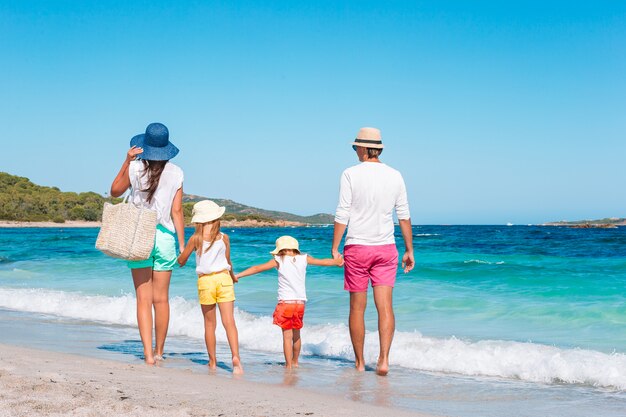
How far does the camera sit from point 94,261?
20.5m

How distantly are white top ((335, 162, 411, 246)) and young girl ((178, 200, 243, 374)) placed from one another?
98 cm

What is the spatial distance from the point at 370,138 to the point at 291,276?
1.37 metres

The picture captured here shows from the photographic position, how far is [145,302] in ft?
17.1

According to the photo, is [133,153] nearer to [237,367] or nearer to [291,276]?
[291,276]

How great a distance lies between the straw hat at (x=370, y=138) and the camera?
5383 mm

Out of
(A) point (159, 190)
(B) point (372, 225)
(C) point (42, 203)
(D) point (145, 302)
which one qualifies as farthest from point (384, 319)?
(C) point (42, 203)

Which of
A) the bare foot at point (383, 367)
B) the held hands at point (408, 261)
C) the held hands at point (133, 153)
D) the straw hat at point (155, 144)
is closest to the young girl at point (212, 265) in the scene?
the straw hat at point (155, 144)

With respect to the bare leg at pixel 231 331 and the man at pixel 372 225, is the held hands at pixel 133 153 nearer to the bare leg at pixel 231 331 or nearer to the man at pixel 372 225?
the bare leg at pixel 231 331

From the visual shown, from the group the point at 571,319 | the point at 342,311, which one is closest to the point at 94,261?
the point at 342,311

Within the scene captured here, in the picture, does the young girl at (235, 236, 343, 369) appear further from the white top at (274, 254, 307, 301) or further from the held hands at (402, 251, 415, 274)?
the held hands at (402, 251, 415, 274)

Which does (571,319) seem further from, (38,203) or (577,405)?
(38,203)

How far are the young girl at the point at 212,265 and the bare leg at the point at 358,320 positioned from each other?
100 centimetres

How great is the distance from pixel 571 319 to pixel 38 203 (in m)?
99.2

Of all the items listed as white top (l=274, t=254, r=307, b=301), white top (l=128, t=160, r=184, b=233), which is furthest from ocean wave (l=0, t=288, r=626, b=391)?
white top (l=128, t=160, r=184, b=233)
